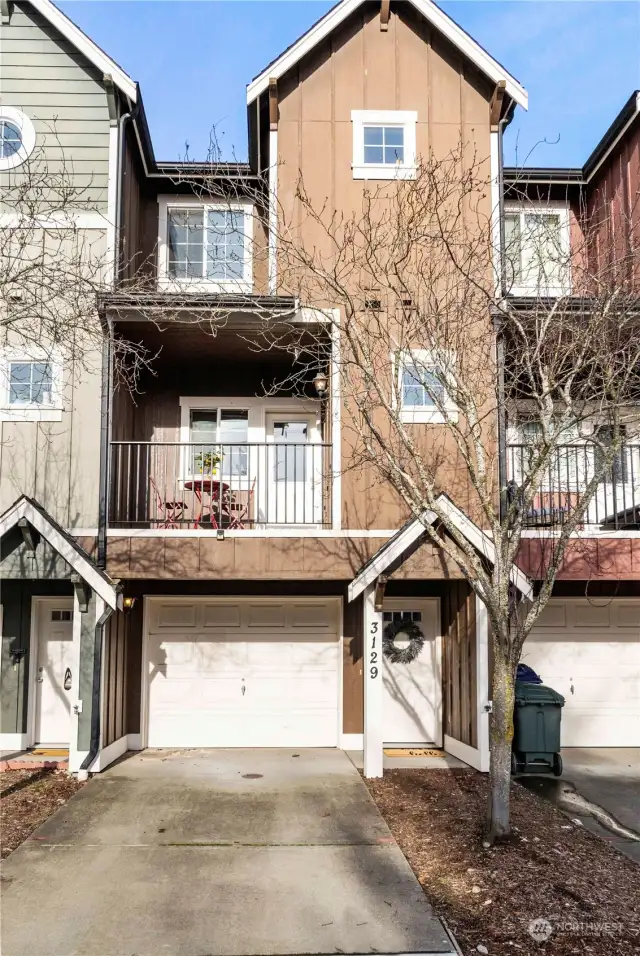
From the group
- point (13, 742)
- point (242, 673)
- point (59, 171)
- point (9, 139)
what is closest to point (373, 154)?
point (59, 171)

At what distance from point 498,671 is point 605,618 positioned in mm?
5339

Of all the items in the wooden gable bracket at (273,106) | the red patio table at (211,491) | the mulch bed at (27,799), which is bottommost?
the mulch bed at (27,799)

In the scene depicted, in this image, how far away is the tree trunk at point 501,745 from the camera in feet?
20.5

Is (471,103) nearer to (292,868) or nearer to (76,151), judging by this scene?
(76,151)

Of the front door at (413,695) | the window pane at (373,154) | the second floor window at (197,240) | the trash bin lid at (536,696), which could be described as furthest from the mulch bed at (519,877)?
the window pane at (373,154)

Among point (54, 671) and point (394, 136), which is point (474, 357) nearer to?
point (394, 136)

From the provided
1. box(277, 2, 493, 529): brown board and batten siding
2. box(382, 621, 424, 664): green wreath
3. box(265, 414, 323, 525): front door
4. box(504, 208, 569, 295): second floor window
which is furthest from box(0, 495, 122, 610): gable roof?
box(504, 208, 569, 295): second floor window

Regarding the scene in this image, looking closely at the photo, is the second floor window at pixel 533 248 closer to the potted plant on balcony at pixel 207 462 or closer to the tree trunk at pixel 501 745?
the potted plant on balcony at pixel 207 462

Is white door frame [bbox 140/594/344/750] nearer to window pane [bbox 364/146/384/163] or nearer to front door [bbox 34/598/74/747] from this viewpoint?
front door [bbox 34/598/74/747]

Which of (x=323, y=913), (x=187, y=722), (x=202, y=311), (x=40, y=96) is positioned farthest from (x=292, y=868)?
(x=40, y=96)

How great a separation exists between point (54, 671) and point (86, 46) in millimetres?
8889

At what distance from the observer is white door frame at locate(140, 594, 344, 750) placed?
10.3 m

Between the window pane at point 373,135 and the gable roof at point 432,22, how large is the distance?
4.60 ft

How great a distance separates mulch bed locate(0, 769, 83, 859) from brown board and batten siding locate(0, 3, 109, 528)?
122 inches
